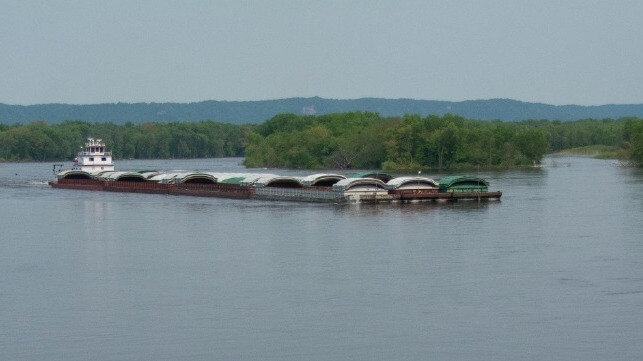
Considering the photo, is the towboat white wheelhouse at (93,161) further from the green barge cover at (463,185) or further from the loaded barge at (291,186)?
the green barge cover at (463,185)

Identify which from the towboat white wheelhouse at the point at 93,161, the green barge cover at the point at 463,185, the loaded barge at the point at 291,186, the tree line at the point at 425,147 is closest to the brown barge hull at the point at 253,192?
the loaded barge at the point at 291,186

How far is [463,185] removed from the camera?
2921 inches

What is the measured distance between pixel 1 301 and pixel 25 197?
2133 inches

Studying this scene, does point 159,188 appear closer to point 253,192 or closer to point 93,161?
point 253,192

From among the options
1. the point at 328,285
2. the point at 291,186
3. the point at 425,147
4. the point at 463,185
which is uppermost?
the point at 425,147

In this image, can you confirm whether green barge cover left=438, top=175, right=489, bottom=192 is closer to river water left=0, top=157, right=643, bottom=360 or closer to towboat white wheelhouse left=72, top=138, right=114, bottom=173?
river water left=0, top=157, right=643, bottom=360

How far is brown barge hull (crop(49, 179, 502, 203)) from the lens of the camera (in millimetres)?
72688

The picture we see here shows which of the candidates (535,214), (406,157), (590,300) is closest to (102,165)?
(406,157)

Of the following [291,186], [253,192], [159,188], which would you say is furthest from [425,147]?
[253,192]

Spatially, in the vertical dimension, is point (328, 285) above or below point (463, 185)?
below

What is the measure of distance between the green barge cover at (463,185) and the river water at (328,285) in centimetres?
876

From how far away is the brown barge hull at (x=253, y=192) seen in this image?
72688mm

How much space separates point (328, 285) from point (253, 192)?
150 ft

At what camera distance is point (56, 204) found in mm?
78438
